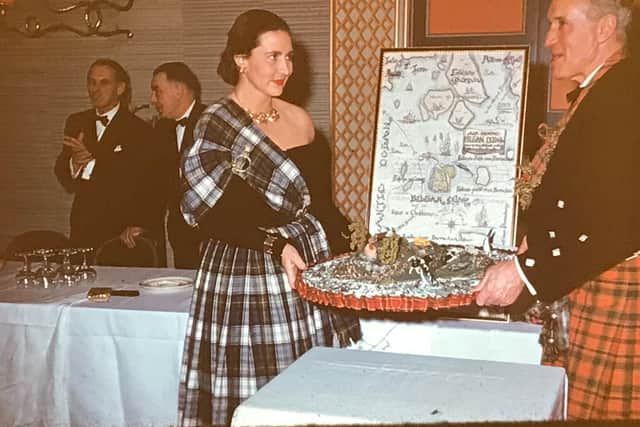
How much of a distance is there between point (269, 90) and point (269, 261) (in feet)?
1.34

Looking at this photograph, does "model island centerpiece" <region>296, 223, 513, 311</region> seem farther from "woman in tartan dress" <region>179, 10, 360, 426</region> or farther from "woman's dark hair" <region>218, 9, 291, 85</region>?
"woman's dark hair" <region>218, 9, 291, 85</region>

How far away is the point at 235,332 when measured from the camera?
178cm

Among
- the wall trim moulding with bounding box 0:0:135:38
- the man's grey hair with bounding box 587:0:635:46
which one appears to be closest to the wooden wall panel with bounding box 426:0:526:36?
the wall trim moulding with bounding box 0:0:135:38

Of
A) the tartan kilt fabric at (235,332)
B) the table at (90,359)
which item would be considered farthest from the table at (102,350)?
the tartan kilt fabric at (235,332)

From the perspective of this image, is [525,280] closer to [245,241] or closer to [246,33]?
[245,241]

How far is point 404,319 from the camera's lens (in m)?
1.95

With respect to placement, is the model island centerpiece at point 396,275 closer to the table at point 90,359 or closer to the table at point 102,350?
the table at point 102,350

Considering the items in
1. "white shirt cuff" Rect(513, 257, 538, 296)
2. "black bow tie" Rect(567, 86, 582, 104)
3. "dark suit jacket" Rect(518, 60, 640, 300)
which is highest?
"black bow tie" Rect(567, 86, 582, 104)

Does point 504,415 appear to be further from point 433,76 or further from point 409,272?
point 433,76

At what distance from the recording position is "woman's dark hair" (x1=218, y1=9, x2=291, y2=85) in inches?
71.4

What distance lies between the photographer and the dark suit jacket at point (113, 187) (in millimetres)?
3268

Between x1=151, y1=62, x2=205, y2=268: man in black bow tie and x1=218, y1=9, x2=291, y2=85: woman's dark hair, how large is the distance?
1.40 meters

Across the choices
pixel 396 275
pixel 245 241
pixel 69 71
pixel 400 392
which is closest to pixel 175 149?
pixel 245 241

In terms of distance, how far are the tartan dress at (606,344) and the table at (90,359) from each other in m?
0.96
